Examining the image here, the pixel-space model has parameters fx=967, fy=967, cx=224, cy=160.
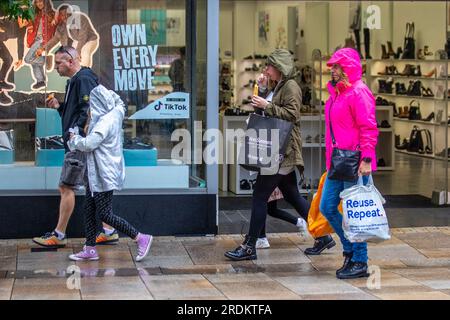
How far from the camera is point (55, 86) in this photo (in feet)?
32.9

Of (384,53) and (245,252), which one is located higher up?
(384,53)

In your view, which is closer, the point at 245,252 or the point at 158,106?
the point at 245,252

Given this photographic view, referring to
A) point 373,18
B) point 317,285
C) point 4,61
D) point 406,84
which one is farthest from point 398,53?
point 317,285

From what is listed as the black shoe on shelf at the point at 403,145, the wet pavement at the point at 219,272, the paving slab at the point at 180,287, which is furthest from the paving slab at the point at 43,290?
the black shoe on shelf at the point at 403,145

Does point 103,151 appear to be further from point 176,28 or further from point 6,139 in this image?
point 176,28

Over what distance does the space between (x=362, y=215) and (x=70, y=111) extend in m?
3.03

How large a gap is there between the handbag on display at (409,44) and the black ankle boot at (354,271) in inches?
461

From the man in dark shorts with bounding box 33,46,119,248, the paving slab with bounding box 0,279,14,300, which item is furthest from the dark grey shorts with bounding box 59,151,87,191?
the paving slab with bounding box 0,279,14,300

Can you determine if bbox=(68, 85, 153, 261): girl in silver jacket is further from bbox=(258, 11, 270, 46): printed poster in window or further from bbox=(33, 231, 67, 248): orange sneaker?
bbox=(258, 11, 270, 46): printed poster in window

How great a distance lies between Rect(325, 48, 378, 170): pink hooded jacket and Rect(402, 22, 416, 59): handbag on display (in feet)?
37.8

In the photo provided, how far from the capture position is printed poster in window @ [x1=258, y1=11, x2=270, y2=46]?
21375mm

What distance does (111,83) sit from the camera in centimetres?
1009
